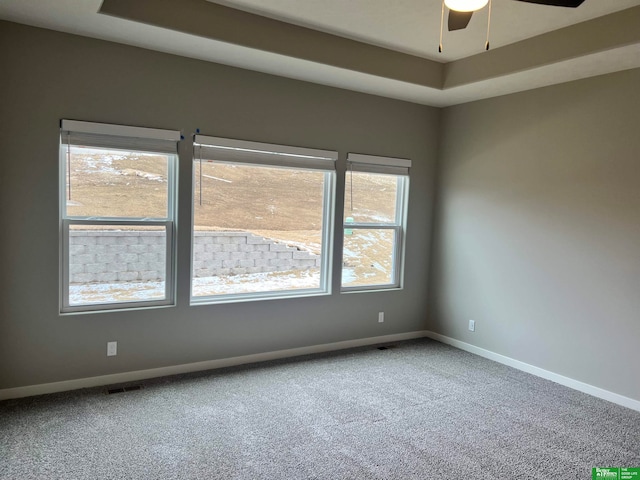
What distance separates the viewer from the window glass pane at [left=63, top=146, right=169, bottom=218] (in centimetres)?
325

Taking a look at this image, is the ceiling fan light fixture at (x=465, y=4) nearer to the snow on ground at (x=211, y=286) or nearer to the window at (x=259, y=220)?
the window at (x=259, y=220)

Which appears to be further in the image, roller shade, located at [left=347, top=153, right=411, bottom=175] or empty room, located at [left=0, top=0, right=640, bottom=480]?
roller shade, located at [left=347, top=153, right=411, bottom=175]

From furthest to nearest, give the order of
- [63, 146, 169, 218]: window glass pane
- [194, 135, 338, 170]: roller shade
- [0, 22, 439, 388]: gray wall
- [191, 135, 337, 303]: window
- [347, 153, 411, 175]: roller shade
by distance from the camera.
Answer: [347, 153, 411, 175]: roller shade
[191, 135, 337, 303]: window
[194, 135, 338, 170]: roller shade
[63, 146, 169, 218]: window glass pane
[0, 22, 439, 388]: gray wall

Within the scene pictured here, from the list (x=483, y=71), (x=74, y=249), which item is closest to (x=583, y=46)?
(x=483, y=71)

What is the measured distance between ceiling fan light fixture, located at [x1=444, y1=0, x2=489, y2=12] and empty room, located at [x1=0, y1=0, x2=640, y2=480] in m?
0.02

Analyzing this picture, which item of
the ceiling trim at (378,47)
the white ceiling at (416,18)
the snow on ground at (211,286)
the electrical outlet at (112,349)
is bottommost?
the electrical outlet at (112,349)

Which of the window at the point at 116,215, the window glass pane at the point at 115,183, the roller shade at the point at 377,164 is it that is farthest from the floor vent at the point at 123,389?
the roller shade at the point at 377,164

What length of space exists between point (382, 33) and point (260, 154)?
4.57 ft

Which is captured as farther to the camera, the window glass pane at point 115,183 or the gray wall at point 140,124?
the window glass pane at point 115,183

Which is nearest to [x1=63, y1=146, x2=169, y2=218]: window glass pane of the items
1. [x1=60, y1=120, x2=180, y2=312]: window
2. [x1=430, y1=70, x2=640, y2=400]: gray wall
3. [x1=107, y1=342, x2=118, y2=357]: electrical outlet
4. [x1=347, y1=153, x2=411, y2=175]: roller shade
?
[x1=60, y1=120, x2=180, y2=312]: window

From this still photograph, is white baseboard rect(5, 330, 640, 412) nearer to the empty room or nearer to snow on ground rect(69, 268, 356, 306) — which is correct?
the empty room

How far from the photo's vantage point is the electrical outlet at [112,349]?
3375 millimetres

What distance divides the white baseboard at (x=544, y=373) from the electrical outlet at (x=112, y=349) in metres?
3.25

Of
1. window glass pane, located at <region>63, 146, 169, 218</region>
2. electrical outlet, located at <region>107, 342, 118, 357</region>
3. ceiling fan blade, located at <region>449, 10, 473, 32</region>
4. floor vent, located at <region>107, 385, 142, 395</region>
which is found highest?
ceiling fan blade, located at <region>449, 10, 473, 32</region>
